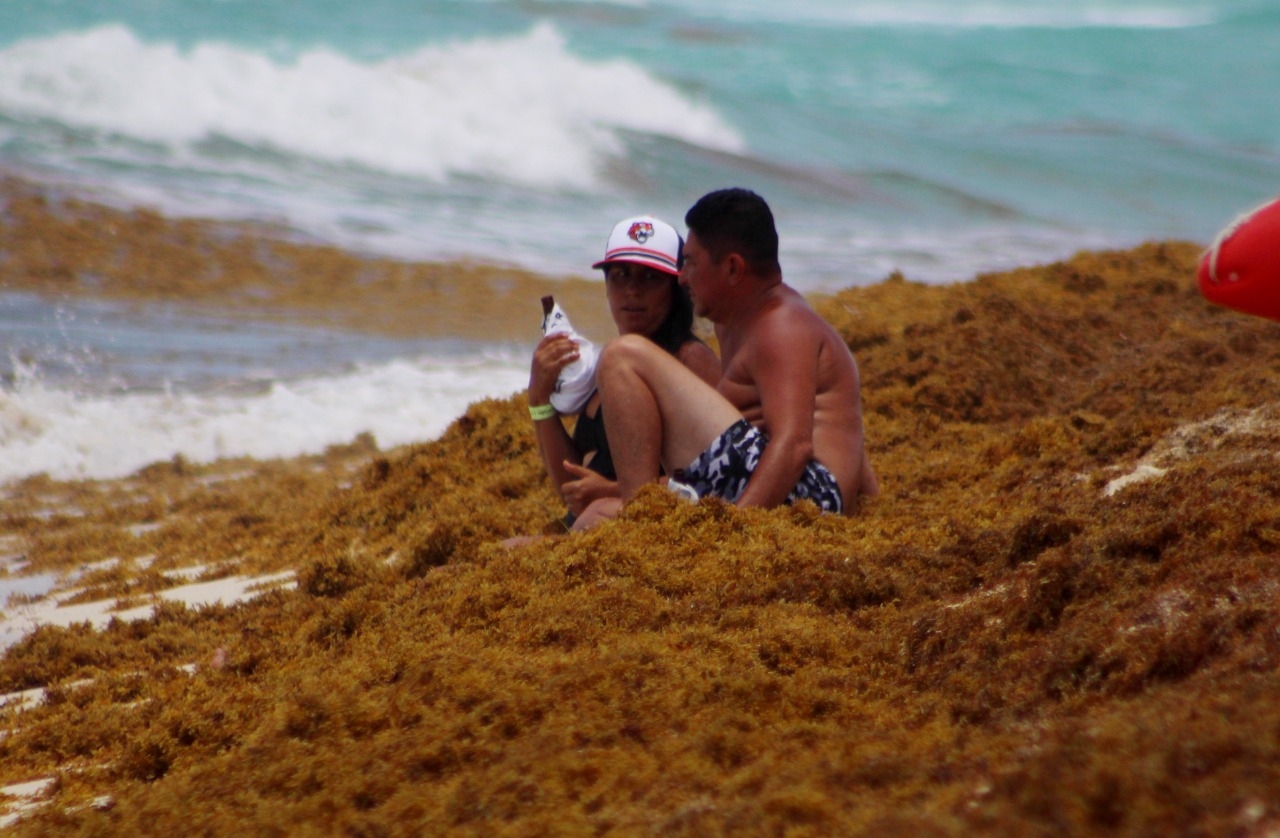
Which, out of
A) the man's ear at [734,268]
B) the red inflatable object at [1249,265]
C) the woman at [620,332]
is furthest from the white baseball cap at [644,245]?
the red inflatable object at [1249,265]

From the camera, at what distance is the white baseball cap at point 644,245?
4270 millimetres

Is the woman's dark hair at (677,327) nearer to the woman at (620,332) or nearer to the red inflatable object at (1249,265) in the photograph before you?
the woman at (620,332)

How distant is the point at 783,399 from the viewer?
389 cm

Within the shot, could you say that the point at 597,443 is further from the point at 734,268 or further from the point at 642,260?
the point at 734,268

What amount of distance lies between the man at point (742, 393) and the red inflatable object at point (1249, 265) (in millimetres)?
1432

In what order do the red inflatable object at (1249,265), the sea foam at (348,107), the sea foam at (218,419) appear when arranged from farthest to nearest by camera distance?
the sea foam at (348,107) → the sea foam at (218,419) → the red inflatable object at (1249,265)

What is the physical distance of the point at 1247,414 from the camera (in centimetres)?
434

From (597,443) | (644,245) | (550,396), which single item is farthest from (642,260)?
(597,443)

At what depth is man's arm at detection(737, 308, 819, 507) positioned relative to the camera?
12.6ft

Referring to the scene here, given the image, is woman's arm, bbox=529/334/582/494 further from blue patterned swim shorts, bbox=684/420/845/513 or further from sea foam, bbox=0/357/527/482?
sea foam, bbox=0/357/527/482

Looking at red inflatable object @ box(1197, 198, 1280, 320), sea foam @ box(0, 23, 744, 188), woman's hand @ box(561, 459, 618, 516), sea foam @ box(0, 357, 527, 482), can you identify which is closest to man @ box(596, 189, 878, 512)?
woman's hand @ box(561, 459, 618, 516)

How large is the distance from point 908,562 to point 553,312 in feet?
4.92

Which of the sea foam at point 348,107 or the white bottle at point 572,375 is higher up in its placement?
the sea foam at point 348,107

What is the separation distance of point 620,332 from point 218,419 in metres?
4.48
